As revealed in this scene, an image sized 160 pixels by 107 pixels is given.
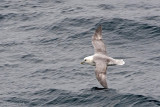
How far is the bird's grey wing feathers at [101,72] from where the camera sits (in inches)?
885

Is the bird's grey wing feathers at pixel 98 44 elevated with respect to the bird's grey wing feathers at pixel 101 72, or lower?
elevated

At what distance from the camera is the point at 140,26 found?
107 ft

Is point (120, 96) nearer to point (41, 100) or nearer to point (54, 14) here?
point (41, 100)

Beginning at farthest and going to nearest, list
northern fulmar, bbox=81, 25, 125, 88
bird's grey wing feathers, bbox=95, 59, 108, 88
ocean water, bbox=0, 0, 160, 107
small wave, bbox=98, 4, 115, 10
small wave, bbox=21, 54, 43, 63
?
1. small wave, bbox=98, 4, 115, 10
2. small wave, bbox=21, 54, 43, 63
3. ocean water, bbox=0, 0, 160, 107
4. northern fulmar, bbox=81, 25, 125, 88
5. bird's grey wing feathers, bbox=95, 59, 108, 88

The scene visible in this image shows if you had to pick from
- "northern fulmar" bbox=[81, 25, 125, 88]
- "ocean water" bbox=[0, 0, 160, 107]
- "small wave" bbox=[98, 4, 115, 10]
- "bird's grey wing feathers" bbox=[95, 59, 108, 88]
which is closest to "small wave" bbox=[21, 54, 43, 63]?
"ocean water" bbox=[0, 0, 160, 107]

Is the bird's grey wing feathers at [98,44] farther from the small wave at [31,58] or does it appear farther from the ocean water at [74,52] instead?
the small wave at [31,58]

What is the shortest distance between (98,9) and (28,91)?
14971mm

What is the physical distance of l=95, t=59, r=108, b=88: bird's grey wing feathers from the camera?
2247 centimetres

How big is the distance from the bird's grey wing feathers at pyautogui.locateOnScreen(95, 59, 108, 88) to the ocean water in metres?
1.02

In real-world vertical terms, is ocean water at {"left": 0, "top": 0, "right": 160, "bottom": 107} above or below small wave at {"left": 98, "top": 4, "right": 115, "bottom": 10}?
below

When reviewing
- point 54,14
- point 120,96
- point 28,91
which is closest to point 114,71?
point 120,96

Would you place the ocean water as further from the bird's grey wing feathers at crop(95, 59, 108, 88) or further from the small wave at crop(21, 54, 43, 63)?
the bird's grey wing feathers at crop(95, 59, 108, 88)

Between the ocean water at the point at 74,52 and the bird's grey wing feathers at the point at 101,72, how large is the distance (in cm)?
102

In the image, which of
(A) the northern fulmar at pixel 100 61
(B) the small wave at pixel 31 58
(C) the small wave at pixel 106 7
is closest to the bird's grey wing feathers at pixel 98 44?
(A) the northern fulmar at pixel 100 61
